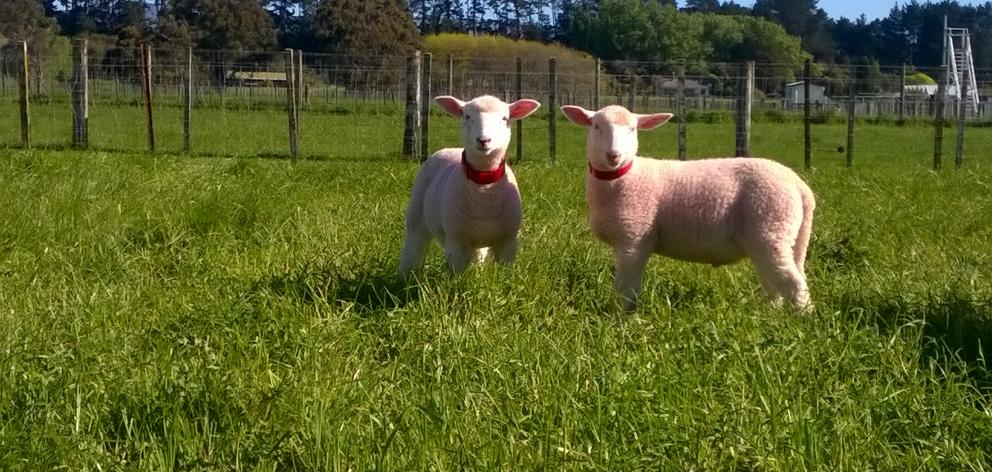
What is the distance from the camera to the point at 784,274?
466 centimetres

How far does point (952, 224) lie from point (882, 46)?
103 meters

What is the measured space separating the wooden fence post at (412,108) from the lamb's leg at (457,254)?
9.01 meters

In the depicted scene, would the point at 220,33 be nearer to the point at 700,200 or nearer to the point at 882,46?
the point at 700,200

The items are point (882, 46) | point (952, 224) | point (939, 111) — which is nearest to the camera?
point (952, 224)

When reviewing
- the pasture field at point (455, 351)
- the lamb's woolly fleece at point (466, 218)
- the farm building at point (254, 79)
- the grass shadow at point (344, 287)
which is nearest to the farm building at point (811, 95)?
the farm building at point (254, 79)

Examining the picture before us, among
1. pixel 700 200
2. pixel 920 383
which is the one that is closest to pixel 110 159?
pixel 700 200

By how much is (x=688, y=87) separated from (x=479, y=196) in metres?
25.0

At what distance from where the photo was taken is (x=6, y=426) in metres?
2.96

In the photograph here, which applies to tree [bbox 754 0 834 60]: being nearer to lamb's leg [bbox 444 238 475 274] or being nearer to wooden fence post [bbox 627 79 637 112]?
wooden fence post [bbox 627 79 637 112]

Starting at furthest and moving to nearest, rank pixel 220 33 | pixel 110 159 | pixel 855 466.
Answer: pixel 220 33 → pixel 110 159 → pixel 855 466

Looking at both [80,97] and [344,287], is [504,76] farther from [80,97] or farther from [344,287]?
[344,287]

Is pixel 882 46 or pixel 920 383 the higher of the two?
→ pixel 882 46

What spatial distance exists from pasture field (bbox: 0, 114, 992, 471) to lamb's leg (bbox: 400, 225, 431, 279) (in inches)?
3.1

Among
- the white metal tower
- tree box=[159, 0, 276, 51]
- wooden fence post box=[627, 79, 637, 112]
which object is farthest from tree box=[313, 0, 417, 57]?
wooden fence post box=[627, 79, 637, 112]
